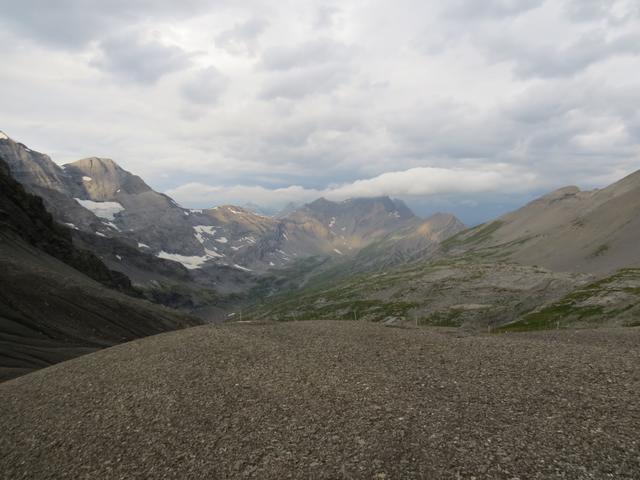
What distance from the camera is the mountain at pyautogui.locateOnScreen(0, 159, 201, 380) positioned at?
206 feet

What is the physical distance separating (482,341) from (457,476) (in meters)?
23.4

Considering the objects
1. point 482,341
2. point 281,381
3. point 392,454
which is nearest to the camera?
point 392,454

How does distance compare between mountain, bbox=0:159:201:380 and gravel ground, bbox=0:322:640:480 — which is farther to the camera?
mountain, bbox=0:159:201:380

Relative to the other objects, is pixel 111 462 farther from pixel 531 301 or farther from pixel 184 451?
pixel 531 301

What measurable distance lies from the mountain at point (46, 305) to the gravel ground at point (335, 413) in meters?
25.2

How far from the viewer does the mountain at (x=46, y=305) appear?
62812 millimetres

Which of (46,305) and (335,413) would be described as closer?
(335,413)

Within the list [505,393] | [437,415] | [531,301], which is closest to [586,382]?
[505,393]

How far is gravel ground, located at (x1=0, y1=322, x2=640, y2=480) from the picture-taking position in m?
19.0

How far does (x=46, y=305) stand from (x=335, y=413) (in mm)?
86999

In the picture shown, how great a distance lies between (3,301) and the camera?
254ft

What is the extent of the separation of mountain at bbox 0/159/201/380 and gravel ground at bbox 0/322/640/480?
82.6 ft

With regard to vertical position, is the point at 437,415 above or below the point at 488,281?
above

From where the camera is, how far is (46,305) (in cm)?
8812
